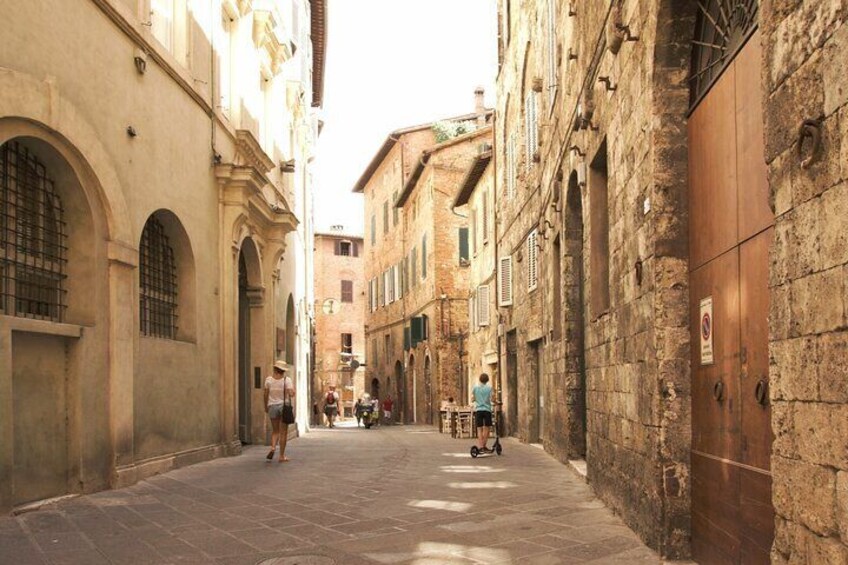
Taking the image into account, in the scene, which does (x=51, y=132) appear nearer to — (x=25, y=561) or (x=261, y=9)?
(x=25, y=561)

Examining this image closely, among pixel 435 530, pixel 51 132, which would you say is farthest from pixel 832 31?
pixel 51 132

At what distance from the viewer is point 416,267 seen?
1259 inches

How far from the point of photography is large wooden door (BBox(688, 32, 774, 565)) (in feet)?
13.6

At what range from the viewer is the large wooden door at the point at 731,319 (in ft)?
13.6

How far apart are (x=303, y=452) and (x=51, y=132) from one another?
7905 mm

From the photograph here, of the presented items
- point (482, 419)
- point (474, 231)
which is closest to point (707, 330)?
point (482, 419)

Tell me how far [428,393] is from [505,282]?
12.0 meters

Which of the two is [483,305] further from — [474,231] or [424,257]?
[424,257]

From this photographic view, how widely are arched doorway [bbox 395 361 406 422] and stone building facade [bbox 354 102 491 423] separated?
41 millimetres

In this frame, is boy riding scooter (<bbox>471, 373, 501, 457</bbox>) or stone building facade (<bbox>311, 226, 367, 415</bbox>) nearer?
boy riding scooter (<bbox>471, 373, 501, 457</bbox>)

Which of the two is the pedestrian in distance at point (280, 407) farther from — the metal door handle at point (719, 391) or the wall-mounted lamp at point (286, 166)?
the metal door handle at point (719, 391)

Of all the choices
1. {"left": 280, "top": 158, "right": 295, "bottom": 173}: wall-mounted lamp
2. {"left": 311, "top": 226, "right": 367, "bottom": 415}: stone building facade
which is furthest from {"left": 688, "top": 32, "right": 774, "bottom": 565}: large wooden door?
{"left": 311, "top": 226, "right": 367, "bottom": 415}: stone building facade

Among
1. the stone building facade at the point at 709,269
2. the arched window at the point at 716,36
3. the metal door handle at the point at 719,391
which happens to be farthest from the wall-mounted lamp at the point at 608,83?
the metal door handle at the point at 719,391

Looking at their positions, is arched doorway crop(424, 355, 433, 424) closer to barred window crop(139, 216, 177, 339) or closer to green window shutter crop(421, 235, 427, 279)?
green window shutter crop(421, 235, 427, 279)
